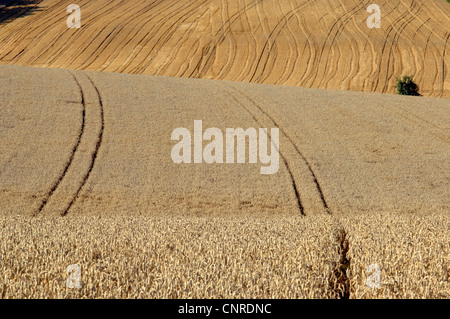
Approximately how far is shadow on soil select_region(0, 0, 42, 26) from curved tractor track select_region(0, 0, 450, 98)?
1.09ft

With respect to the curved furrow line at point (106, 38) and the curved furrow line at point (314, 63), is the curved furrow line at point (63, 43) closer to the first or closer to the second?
the curved furrow line at point (106, 38)

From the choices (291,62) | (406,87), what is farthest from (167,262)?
(291,62)

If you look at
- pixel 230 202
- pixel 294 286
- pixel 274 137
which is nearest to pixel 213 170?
pixel 230 202

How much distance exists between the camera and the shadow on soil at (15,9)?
45031mm

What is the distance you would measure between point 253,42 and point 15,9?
24.5m

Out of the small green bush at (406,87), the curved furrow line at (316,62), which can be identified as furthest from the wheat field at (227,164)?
the small green bush at (406,87)

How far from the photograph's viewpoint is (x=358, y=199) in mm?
13086

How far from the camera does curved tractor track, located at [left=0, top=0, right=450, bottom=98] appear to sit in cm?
3512

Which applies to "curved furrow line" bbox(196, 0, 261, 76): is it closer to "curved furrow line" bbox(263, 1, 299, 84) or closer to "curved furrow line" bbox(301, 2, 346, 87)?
"curved furrow line" bbox(263, 1, 299, 84)

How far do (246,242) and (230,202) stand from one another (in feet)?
22.4

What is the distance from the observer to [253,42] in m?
38.7

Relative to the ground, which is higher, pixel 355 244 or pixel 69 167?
pixel 355 244

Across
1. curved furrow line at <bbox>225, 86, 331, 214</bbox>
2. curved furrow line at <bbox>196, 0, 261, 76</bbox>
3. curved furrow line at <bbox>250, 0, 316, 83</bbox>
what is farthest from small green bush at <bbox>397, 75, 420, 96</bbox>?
curved furrow line at <bbox>196, 0, 261, 76</bbox>
